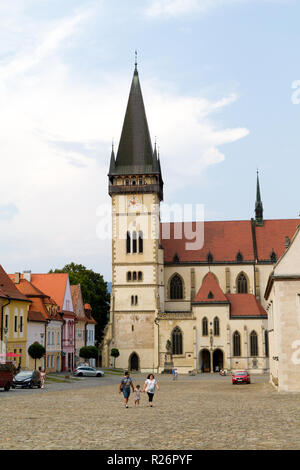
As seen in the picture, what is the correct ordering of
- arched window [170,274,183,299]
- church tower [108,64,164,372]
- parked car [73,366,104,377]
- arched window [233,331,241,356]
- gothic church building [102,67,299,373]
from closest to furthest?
Answer: parked car [73,366,104,377]
arched window [233,331,241,356]
gothic church building [102,67,299,373]
church tower [108,64,164,372]
arched window [170,274,183,299]

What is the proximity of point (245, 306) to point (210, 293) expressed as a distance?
15.4ft

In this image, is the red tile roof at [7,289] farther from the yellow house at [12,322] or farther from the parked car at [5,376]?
the parked car at [5,376]

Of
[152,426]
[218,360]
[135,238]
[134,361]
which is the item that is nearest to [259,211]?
[135,238]

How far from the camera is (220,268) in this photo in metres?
85.4

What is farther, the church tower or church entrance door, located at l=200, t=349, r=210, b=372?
the church tower

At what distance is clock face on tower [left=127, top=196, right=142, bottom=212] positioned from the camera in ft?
272

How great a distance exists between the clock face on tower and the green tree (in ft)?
46.4

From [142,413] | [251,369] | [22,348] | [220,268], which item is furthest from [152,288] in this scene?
[142,413]

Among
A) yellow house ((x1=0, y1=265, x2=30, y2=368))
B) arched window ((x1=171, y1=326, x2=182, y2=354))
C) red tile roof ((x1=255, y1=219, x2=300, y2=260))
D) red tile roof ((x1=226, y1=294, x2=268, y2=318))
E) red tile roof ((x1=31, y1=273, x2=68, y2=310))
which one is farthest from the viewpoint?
red tile roof ((x1=255, y1=219, x2=300, y2=260))

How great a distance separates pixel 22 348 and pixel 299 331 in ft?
93.2

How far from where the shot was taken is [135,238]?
82.5 metres

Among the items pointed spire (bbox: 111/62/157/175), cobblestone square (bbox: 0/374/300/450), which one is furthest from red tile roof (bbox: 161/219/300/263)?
cobblestone square (bbox: 0/374/300/450)

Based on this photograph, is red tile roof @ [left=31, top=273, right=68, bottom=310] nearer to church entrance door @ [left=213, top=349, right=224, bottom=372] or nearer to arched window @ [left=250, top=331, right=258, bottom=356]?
church entrance door @ [left=213, top=349, right=224, bottom=372]
